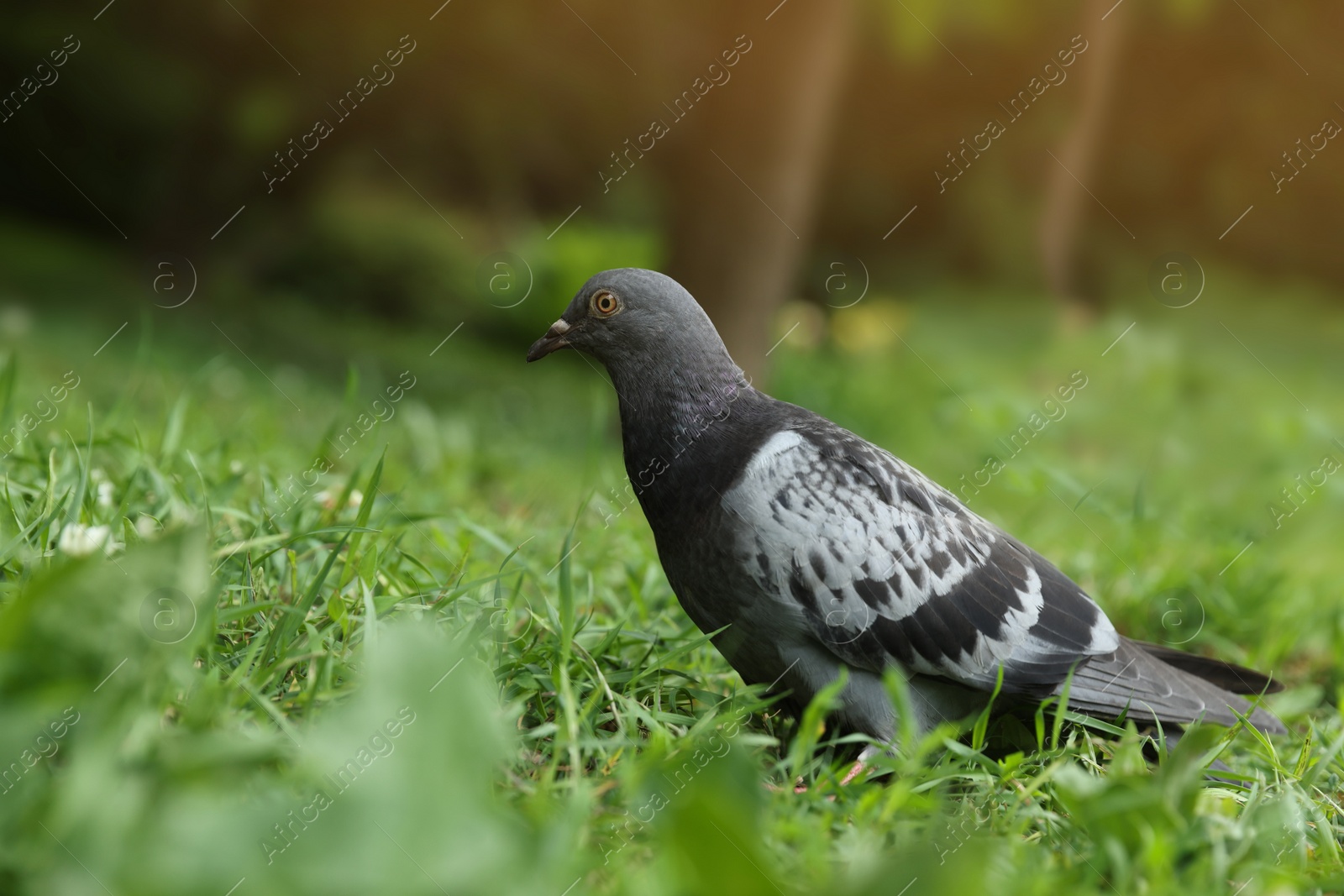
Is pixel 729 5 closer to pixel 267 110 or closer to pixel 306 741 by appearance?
pixel 267 110

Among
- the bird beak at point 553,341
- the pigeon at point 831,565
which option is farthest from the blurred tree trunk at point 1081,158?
the bird beak at point 553,341

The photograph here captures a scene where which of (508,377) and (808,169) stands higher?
(808,169)

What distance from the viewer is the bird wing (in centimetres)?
288

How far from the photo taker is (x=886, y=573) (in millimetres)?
2955

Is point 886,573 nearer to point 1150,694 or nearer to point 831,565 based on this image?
point 831,565

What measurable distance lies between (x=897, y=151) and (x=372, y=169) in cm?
680

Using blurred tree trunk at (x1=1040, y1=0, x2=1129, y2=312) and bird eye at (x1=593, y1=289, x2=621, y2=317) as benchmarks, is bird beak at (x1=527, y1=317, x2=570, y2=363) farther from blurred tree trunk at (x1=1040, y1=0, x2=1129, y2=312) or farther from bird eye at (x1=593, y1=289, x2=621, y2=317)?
blurred tree trunk at (x1=1040, y1=0, x2=1129, y2=312)

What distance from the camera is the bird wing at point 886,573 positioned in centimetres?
288

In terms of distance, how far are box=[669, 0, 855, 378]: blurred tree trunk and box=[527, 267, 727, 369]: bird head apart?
4910 mm

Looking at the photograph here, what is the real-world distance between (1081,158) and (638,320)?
10.7 meters

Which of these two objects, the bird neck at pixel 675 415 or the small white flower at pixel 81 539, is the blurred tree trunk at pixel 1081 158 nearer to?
the bird neck at pixel 675 415

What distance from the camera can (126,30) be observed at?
12234 mm

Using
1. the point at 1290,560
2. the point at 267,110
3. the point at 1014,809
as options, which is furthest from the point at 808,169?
the point at 1014,809

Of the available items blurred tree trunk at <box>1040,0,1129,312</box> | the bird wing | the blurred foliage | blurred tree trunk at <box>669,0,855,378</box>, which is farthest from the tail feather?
blurred tree trunk at <box>1040,0,1129,312</box>
